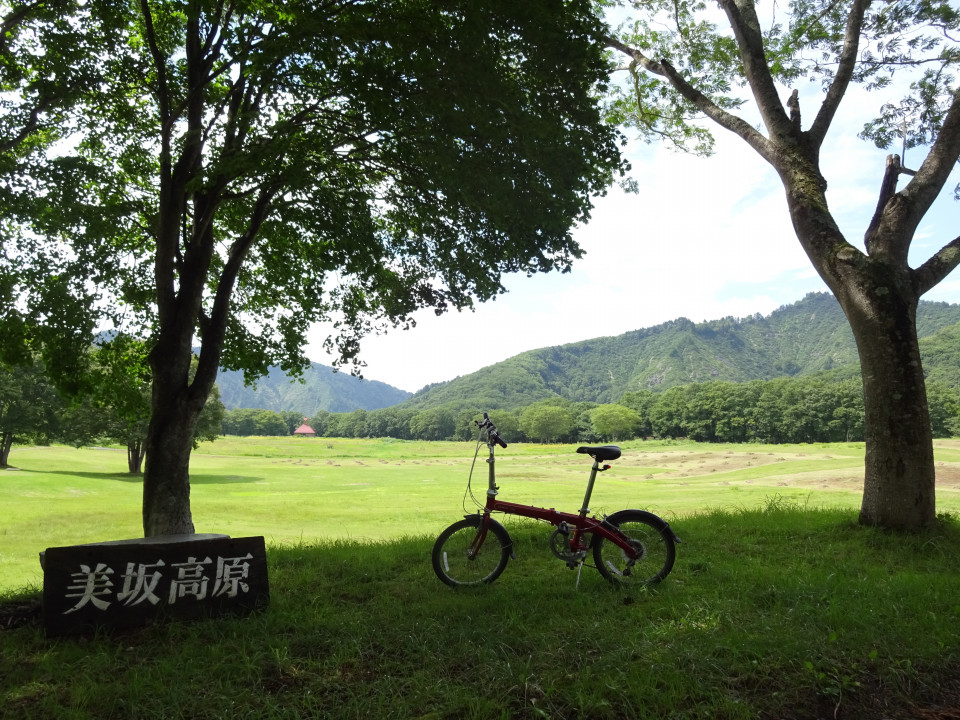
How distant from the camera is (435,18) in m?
6.41

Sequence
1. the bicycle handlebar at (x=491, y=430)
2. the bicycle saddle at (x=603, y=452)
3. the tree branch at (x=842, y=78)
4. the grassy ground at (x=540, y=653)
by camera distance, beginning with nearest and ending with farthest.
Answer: the grassy ground at (x=540, y=653), the bicycle saddle at (x=603, y=452), the bicycle handlebar at (x=491, y=430), the tree branch at (x=842, y=78)

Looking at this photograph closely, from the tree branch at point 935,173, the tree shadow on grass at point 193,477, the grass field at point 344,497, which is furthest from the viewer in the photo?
the tree shadow on grass at point 193,477

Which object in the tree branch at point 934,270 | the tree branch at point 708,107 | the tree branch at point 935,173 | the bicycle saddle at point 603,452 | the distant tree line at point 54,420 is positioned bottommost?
the distant tree line at point 54,420

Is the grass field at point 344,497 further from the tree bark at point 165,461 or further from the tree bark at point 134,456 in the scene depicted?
the tree bark at point 165,461

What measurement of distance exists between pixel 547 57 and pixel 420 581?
6.21 m

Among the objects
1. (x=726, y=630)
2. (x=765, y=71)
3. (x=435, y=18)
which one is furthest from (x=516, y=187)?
(x=726, y=630)

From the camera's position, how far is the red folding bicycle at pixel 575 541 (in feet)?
17.7

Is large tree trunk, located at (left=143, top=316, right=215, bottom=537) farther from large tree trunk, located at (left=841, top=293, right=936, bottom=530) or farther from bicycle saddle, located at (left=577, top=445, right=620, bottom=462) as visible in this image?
large tree trunk, located at (left=841, top=293, right=936, bottom=530)

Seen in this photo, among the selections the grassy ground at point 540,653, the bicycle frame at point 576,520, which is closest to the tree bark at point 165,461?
the grassy ground at point 540,653

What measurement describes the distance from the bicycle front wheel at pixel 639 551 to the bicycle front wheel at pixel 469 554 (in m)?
0.97

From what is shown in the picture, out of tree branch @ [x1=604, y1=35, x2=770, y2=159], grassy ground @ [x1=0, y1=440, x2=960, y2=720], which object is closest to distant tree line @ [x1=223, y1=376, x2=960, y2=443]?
tree branch @ [x1=604, y1=35, x2=770, y2=159]

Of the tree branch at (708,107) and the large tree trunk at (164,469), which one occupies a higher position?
the tree branch at (708,107)

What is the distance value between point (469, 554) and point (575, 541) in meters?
1.08

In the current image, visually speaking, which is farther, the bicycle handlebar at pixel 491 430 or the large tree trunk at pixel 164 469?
the large tree trunk at pixel 164 469
